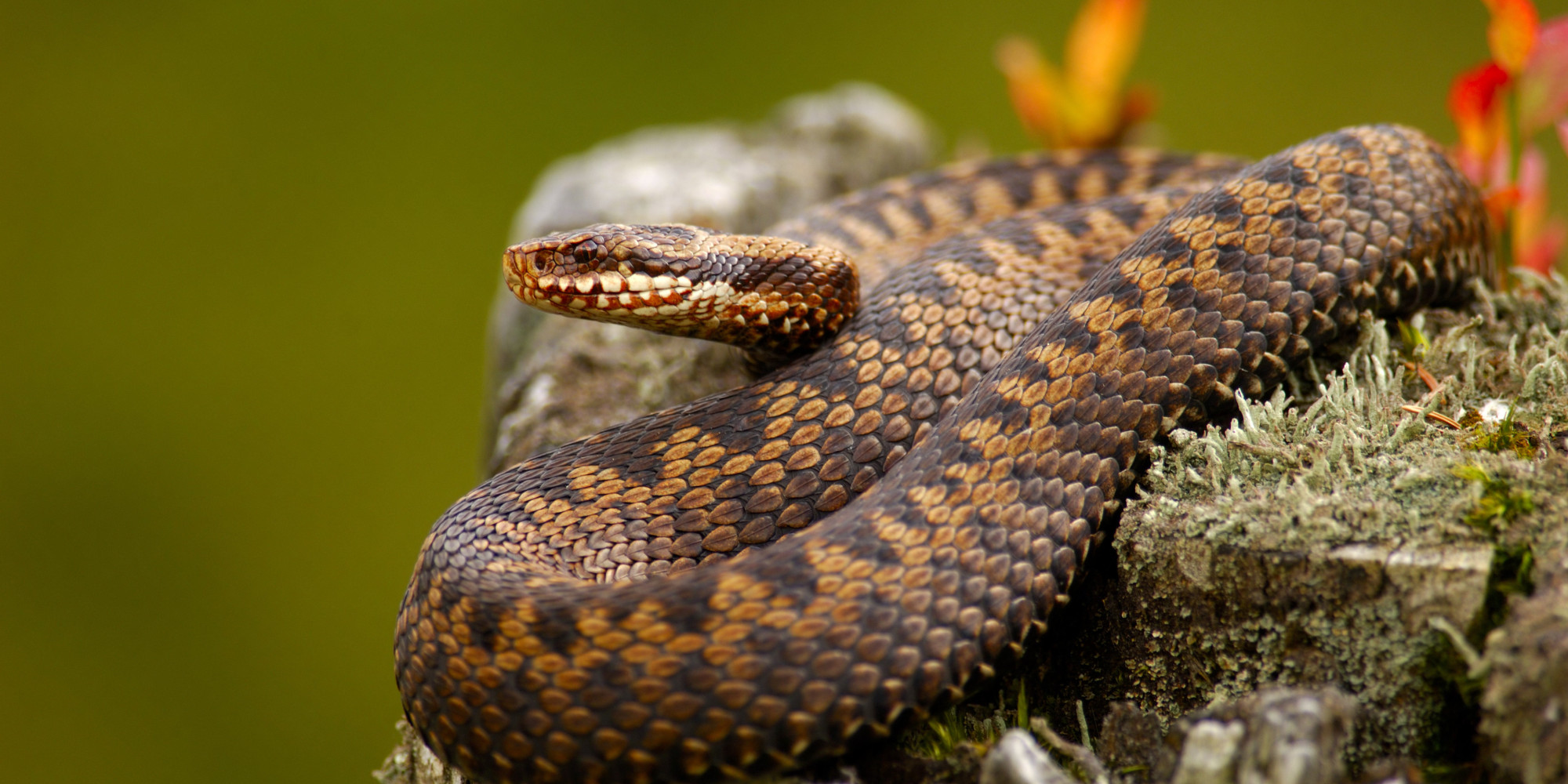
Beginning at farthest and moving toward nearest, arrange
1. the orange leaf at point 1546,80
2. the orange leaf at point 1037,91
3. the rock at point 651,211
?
the orange leaf at point 1037,91 < the rock at point 651,211 < the orange leaf at point 1546,80

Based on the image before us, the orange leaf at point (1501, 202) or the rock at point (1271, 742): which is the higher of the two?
the orange leaf at point (1501, 202)

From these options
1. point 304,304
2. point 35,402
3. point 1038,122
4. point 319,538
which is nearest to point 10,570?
point 35,402

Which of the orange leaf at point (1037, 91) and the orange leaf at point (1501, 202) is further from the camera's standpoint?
A: the orange leaf at point (1037, 91)

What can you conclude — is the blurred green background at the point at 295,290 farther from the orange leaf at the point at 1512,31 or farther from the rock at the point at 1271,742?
the rock at the point at 1271,742

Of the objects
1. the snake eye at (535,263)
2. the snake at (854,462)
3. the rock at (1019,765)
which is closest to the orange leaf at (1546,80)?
the snake at (854,462)

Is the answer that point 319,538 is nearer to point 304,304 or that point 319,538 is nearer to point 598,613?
point 304,304

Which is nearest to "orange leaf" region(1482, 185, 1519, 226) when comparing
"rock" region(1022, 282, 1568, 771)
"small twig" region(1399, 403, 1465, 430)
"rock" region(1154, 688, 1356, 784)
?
"rock" region(1022, 282, 1568, 771)

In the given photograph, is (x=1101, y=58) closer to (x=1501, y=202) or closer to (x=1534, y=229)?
(x=1534, y=229)
